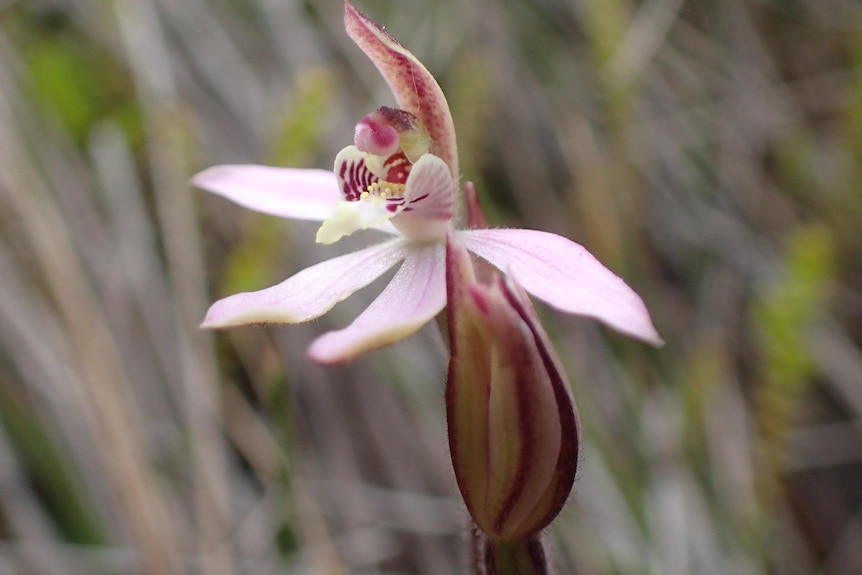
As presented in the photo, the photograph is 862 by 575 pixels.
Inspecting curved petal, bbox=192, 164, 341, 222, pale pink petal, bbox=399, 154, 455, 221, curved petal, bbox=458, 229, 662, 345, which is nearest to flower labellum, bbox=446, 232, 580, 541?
curved petal, bbox=458, 229, 662, 345

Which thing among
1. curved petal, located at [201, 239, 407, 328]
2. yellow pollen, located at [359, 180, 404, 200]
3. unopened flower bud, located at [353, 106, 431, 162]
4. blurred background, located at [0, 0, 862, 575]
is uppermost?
unopened flower bud, located at [353, 106, 431, 162]

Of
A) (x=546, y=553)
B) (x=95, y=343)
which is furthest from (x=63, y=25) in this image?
(x=546, y=553)

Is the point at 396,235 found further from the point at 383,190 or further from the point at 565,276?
the point at 565,276

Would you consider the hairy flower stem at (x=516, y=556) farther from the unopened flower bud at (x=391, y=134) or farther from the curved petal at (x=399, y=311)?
the unopened flower bud at (x=391, y=134)

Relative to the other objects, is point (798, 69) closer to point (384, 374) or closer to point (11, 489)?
point (384, 374)

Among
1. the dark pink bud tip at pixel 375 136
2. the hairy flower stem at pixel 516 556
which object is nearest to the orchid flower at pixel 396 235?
the dark pink bud tip at pixel 375 136

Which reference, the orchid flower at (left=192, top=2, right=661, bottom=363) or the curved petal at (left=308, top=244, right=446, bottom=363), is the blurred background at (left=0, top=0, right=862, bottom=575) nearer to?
the orchid flower at (left=192, top=2, right=661, bottom=363)

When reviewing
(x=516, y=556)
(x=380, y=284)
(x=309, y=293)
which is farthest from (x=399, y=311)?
(x=380, y=284)
